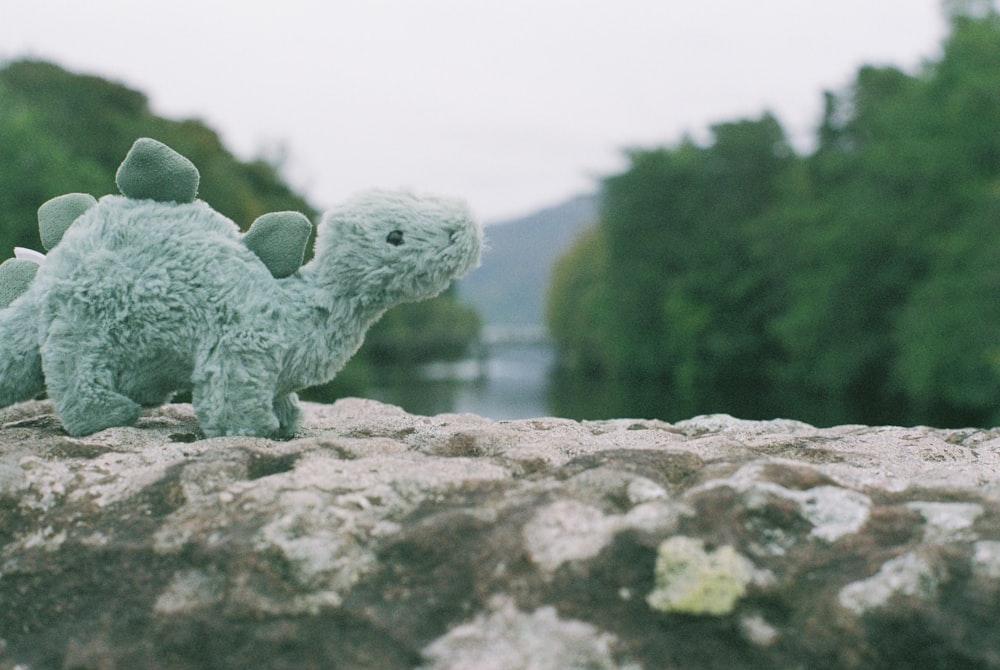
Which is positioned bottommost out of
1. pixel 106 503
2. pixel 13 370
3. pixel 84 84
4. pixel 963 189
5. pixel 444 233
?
pixel 106 503

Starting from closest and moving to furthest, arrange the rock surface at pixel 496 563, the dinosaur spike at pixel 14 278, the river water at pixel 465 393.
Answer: the rock surface at pixel 496 563, the dinosaur spike at pixel 14 278, the river water at pixel 465 393

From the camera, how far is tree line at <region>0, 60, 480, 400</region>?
44.1 ft

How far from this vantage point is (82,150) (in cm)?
1666

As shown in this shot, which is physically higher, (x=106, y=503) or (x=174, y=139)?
(x=174, y=139)

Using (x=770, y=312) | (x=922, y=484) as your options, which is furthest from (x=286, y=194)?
(x=922, y=484)

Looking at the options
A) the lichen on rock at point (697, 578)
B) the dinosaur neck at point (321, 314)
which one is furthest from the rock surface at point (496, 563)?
the dinosaur neck at point (321, 314)

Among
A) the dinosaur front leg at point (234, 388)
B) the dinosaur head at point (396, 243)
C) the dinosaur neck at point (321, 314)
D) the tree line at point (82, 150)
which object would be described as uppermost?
the tree line at point (82, 150)

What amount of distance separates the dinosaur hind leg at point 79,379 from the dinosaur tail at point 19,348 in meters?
0.21

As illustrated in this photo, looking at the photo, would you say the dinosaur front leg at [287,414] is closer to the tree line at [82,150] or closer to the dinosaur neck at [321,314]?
the dinosaur neck at [321,314]

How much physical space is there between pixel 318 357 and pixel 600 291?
2956 centimetres

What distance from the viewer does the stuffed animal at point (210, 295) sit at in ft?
10.5

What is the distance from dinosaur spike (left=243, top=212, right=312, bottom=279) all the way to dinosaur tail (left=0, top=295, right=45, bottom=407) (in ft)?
2.95

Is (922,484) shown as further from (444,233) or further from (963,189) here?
(963,189)

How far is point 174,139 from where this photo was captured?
59.6 ft
